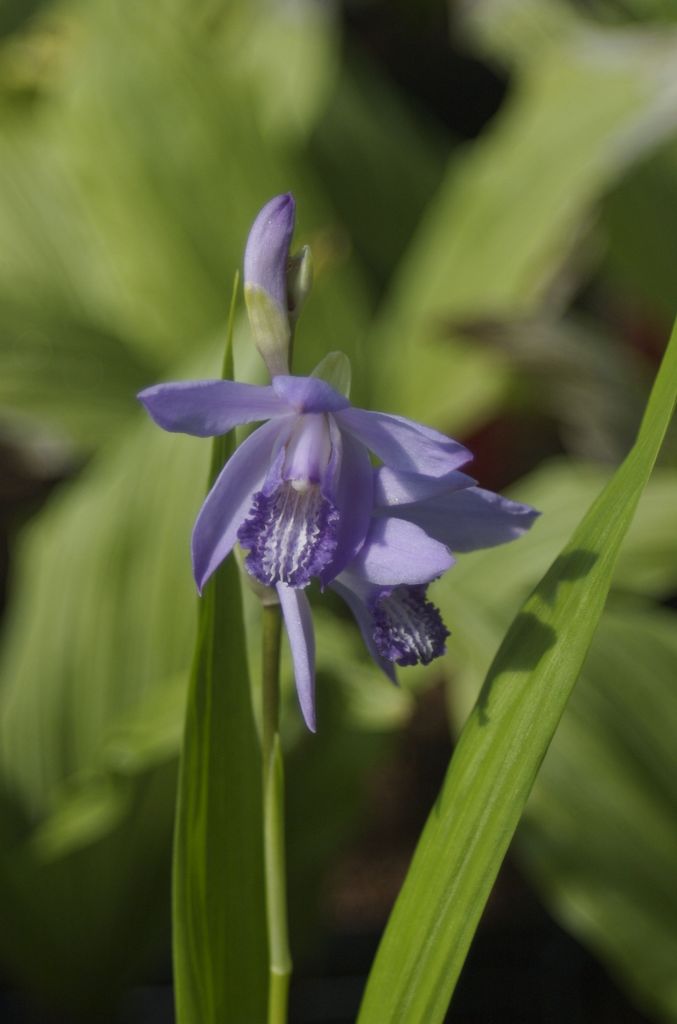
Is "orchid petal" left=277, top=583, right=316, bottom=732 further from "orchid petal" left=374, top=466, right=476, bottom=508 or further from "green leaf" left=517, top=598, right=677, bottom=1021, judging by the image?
"green leaf" left=517, top=598, right=677, bottom=1021

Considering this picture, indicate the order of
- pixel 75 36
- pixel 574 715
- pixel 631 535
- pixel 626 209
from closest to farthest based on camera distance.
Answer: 1. pixel 574 715
2. pixel 631 535
3. pixel 626 209
4. pixel 75 36

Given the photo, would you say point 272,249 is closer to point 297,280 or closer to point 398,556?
point 297,280

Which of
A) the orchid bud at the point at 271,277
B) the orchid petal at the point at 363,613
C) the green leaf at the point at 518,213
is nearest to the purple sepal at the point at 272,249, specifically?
the orchid bud at the point at 271,277

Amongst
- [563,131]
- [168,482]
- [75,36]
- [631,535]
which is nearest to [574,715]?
[631,535]

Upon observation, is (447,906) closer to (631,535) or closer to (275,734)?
(275,734)

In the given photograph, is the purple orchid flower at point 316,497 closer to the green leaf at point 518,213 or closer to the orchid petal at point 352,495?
the orchid petal at point 352,495

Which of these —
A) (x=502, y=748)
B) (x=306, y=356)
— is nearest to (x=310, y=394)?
(x=502, y=748)
